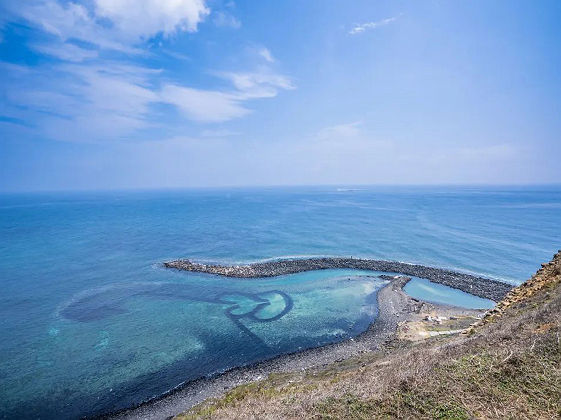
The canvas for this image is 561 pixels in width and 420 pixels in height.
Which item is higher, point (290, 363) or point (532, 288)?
point (532, 288)

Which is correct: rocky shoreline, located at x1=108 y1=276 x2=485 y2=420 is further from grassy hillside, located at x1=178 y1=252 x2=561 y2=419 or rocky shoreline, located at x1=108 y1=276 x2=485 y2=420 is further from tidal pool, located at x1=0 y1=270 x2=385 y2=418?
grassy hillside, located at x1=178 y1=252 x2=561 y2=419

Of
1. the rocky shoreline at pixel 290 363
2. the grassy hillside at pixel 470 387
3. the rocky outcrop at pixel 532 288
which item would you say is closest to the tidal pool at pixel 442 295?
the rocky shoreline at pixel 290 363

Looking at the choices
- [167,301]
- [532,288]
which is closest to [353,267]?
[532,288]

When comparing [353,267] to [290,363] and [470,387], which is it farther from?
[470,387]

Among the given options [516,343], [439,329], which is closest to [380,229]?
[439,329]

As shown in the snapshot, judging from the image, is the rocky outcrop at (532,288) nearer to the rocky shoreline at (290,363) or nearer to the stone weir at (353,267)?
the rocky shoreline at (290,363)

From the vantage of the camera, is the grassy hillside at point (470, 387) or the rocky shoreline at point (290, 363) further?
the rocky shoreline at point (290, 363)

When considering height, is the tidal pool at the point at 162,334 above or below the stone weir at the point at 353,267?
below

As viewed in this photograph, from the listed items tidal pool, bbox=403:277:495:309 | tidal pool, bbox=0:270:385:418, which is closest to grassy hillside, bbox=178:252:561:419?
tidal pool, bbox=0:270:385:418
